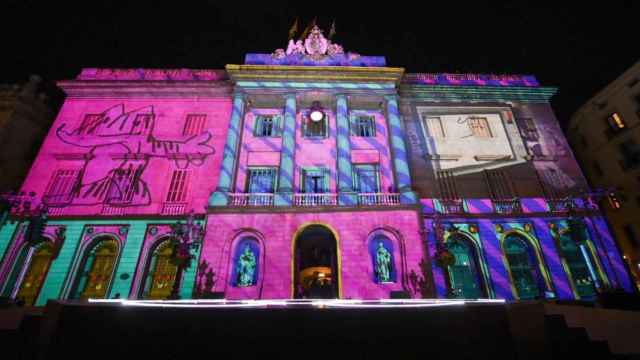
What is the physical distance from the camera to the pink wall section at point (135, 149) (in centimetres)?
1808

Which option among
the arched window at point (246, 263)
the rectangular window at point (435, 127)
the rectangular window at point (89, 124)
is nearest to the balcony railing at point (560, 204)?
the rectangular window at point (435, 127)

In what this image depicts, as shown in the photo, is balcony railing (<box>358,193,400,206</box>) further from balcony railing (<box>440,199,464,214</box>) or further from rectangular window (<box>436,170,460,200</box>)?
rectangular window (<box>436,170,460,200</box>)

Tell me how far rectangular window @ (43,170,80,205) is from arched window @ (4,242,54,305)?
2567 millimetres

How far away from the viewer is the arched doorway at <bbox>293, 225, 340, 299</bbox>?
15.2m

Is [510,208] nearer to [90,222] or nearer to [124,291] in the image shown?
[124,291]

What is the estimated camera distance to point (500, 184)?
63.5 feet

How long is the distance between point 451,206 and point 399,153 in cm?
457

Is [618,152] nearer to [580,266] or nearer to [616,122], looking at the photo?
[616,122]

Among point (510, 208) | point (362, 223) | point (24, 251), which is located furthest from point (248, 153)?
point (510, 208)

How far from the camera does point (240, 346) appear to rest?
14.3 ft

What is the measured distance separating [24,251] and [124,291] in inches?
254

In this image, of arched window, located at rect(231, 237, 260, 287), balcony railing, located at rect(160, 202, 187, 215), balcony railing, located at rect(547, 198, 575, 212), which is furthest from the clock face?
balcony railing, located at rect(547, 198, 575, 212)

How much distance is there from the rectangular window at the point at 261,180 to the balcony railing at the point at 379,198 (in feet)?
18.0

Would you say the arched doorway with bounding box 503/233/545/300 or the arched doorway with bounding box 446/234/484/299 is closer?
the arched doorway with bounding box 503/233/545/300
